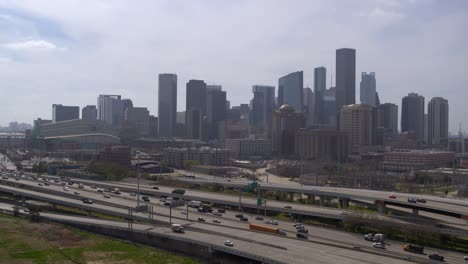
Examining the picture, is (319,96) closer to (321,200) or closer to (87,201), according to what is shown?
(321,200)

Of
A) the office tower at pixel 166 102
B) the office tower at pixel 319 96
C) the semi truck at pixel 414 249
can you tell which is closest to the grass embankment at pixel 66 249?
the semi truck at pixel 414 249

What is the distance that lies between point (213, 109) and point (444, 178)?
320 ft

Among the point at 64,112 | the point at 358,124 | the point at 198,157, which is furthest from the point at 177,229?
the point at 64,112

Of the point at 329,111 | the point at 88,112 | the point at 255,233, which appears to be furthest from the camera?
the point at 88,112

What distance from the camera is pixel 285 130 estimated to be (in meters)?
100

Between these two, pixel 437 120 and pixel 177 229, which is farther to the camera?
pixel 437 120

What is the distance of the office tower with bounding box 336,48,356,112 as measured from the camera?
154300 millimetres

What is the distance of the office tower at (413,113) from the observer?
14212cm

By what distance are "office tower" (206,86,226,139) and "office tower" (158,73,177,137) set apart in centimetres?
1262

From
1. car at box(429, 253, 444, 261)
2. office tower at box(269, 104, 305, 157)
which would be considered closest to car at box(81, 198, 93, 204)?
car at box(429, 253, 444, 261)

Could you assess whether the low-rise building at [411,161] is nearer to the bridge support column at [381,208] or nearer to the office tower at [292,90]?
the bridge support column at [381,208]

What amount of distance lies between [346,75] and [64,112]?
90708 millimetres

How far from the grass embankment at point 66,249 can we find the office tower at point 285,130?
74.3m

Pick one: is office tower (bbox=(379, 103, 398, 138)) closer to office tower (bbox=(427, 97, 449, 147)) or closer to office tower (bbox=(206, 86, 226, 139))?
office tower (bbox=(427, 97, 449, 147))
